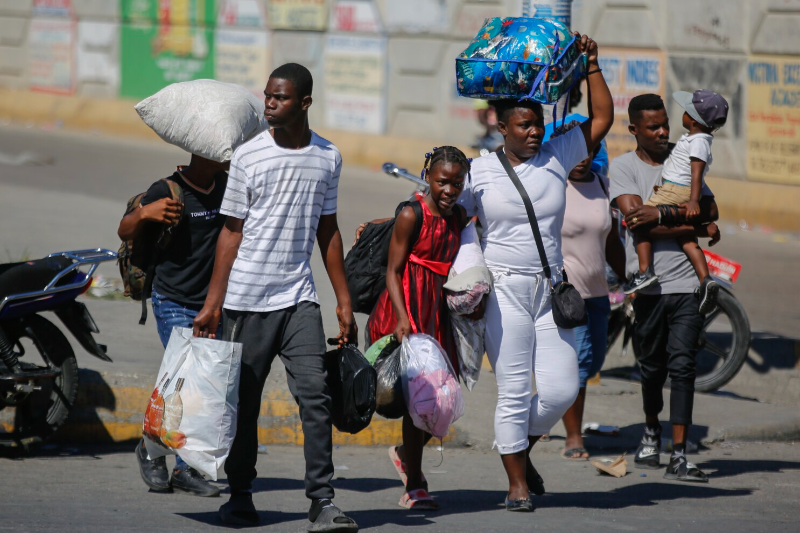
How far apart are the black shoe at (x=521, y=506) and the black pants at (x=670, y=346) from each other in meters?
1.19

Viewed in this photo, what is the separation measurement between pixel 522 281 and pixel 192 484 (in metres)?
1.80

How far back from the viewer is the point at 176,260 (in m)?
5.19

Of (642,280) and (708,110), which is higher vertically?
(708,110)

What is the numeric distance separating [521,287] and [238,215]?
1.27m

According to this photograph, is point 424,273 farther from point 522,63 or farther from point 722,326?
point 722,326

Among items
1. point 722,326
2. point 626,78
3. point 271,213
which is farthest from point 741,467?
point 626,78

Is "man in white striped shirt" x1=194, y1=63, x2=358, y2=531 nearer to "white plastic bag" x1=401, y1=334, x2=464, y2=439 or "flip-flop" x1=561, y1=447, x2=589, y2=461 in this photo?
"white plastic bag" x1=401, y1=334, x2=464, y2=439

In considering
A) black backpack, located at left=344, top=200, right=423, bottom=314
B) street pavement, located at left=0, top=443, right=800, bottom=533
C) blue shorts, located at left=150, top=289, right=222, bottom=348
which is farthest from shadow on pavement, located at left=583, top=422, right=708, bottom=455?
blue shorts, located at left=150, top=289, right=222, bottom=348

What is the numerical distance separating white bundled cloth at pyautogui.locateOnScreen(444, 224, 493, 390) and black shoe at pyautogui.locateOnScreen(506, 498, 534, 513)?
54 centimetres

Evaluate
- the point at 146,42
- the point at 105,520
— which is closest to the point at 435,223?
the point at 105,520

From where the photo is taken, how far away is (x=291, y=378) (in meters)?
4.80

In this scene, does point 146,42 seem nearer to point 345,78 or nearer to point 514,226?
point 345,78

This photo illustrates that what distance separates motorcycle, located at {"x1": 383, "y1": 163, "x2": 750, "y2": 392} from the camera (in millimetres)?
7449

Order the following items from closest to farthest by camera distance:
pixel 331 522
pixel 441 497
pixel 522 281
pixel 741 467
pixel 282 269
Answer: pixel 331 522 → pixel 282 269 → pixel 522 281 → pixel 441 497 → pixel 741 467
